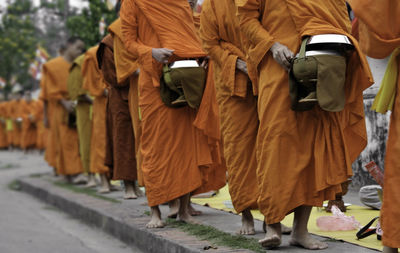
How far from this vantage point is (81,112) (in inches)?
377

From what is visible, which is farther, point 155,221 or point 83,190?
point 83,190

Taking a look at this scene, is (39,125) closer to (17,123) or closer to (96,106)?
(17,123)

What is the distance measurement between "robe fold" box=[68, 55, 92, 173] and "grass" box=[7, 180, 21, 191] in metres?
2.19

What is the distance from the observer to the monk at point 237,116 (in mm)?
4539

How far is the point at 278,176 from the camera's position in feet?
12.8

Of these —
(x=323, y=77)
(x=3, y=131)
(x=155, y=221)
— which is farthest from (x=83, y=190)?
(x=3, y=131)

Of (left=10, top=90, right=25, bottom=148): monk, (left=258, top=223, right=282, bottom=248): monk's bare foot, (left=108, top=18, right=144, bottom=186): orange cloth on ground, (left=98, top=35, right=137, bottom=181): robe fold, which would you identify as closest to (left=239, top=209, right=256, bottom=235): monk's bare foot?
(left=258, top=223, right=282, bottom=248): monk's bare foot

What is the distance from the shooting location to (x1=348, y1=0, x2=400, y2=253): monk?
3.15 m

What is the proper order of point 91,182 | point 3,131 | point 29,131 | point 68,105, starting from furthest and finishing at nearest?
point 3,131 → point 29,131 → point 68,105 → point 91,182

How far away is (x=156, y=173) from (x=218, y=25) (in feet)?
4.04

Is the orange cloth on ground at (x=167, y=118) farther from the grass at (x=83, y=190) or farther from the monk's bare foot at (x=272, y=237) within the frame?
the grass at (x=83, y=190)

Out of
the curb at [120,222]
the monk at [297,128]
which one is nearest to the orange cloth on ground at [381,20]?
the monk at [297,128]

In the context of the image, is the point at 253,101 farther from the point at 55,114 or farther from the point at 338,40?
the point at 55,114

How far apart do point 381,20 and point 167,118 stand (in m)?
2.42
